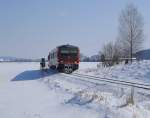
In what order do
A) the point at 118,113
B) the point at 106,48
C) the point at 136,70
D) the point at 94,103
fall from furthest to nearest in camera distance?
the point at 106,48
the point at 136,70
the point at 94,103
the point at 118,113

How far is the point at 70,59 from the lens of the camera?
3453 cm

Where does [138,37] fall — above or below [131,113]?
above

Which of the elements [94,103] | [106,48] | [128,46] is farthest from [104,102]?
[106,48]

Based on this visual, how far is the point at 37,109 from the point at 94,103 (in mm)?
2083

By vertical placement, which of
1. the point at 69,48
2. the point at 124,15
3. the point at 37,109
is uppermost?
the point at 124,15

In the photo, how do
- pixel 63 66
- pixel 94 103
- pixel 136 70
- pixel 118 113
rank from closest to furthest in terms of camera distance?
1. pixel 118 113
2. pixel 94 103
3. pixel 136 70
4. pixel 63 66

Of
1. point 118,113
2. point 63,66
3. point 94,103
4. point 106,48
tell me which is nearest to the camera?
point 118,113

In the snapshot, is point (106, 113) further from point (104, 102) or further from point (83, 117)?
point (104, 102)

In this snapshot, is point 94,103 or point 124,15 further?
point 124,15

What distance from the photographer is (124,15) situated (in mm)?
41719

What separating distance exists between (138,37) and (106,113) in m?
33.1

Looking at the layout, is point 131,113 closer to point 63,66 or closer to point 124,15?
point 63,66

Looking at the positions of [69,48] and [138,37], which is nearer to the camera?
[69,48]

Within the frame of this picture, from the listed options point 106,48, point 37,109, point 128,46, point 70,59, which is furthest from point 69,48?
point 106,48
